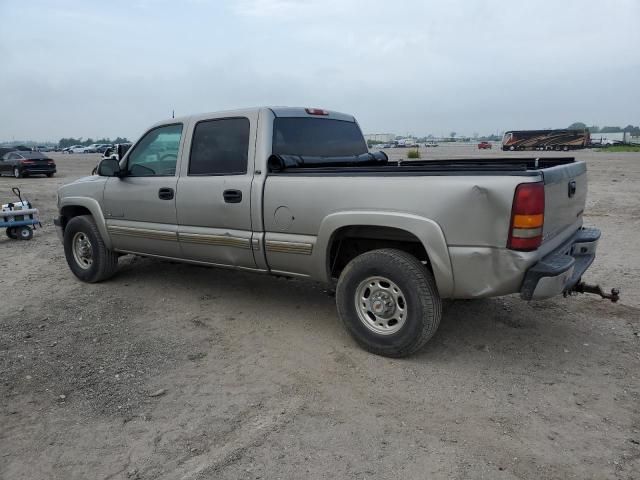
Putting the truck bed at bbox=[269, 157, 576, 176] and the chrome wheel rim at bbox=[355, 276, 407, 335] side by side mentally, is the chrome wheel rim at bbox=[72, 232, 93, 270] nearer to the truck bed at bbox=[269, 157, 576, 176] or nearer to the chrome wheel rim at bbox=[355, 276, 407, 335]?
the truck bed at bbox=[269, 157, 576, 176]

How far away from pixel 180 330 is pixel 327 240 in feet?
5.40

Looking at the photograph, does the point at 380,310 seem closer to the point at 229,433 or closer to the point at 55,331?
the point at 229,433

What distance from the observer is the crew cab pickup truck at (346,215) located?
11.3ft

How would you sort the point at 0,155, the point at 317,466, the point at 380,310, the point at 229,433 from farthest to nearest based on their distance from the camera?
the point at 0,155, the point at 380,310, the point at 229,433, the point at 317,466

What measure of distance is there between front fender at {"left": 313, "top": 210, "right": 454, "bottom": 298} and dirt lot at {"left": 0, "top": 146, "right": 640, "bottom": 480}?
72 cm

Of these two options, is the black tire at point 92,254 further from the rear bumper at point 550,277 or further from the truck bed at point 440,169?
the rear bumper at point 550,277

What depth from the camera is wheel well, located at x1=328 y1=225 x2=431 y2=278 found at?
399 centimetres

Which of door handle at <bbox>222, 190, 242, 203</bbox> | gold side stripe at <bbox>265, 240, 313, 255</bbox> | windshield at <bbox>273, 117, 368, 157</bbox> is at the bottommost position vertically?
gold side stripe at <bbox>265, 240, 313, 255</bbox>

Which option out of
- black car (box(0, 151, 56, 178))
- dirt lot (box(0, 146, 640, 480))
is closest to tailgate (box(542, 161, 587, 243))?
dirt lot (box(0, 146, 640, 480))

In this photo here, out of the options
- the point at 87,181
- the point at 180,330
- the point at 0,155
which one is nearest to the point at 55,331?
the point at 180,330

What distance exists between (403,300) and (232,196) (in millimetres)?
1749

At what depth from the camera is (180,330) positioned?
471 cm

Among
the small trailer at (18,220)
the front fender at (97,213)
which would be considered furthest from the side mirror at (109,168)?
the small trailer at (18,220)

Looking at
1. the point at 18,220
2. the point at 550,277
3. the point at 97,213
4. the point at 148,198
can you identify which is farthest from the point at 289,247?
the point at 18,220
